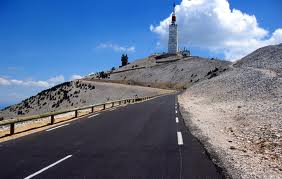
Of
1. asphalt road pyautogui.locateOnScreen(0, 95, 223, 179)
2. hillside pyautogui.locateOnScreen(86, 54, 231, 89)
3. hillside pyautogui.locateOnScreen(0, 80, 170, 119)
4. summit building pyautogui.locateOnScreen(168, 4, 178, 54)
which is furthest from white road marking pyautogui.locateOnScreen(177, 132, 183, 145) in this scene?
summit building pyautogui.locateOnScreen(168, 4, 178, 54)

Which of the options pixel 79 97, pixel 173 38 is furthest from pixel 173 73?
pixel 79 97

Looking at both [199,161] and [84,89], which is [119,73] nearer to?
[84,89]

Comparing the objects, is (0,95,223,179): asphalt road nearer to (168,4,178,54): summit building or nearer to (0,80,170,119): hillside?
(0,80,170,119): hillside

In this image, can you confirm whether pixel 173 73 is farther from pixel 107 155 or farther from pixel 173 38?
pixel 107 155

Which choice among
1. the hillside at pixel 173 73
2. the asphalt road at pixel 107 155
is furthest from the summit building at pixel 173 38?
the asphalt road at pixel 107 155

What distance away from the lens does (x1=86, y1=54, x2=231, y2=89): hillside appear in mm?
120081

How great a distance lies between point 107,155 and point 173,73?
12857 centimetres

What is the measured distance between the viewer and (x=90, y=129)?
55.7ft

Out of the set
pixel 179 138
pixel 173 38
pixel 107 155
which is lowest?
pixel 107 155

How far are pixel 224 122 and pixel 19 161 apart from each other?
41.5 feet

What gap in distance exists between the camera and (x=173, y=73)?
138 meters

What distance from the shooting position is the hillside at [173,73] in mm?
120081

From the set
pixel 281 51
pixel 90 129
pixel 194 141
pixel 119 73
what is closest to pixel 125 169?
pixel 194 141

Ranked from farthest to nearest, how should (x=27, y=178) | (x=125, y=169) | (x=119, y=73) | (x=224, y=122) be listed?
(x=119, y=73)
(x=224, y=122)
(x=125, y=169)
(x=27, y=178)
